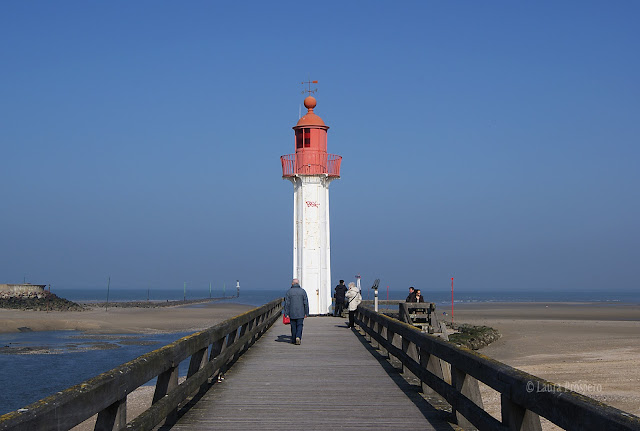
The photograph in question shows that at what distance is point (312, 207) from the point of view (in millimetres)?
25109

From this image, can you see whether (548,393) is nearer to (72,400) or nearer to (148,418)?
(72,400)

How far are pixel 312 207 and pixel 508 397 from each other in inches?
798

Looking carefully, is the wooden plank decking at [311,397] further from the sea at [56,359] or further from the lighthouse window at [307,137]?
the lighthouse window at [307,137]

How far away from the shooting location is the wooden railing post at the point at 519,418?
15.9 feet

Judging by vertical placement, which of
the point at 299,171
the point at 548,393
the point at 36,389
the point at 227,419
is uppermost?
the point at 299,171

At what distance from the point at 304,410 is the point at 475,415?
7.75ft

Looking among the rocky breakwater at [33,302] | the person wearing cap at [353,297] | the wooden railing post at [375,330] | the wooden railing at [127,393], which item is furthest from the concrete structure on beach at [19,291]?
the wooden railing at [127,393]

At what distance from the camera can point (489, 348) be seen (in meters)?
30.0

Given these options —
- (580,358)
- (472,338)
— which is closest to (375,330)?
(580,358)

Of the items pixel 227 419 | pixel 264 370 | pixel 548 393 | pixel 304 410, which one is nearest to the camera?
pixel 548 393

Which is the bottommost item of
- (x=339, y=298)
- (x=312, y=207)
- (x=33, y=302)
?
(x=33, y=302)

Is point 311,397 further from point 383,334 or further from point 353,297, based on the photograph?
point 353,297

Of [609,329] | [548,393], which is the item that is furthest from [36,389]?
[609,329]

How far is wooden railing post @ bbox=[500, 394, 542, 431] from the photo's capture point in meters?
4.86
